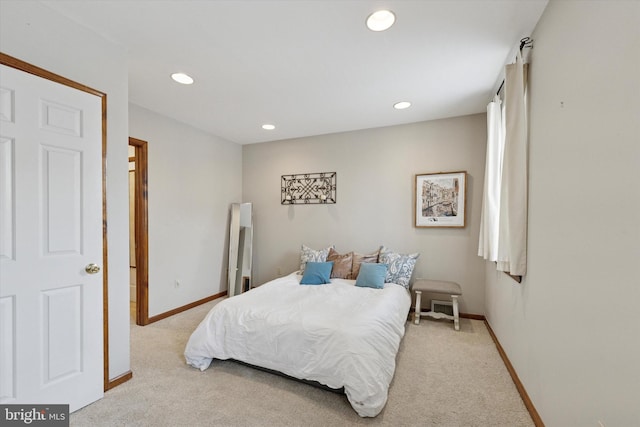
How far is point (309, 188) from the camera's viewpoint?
4.50m

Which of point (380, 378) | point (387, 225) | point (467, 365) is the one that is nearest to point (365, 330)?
point (380, 378)

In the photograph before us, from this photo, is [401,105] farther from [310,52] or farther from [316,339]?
[316,339]

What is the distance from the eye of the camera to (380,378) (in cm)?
189

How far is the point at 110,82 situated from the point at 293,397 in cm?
265

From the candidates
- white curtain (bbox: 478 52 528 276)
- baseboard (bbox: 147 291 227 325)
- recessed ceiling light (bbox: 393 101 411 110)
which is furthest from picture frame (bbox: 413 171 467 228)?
baseboard (bbox: 147 291 227 325)

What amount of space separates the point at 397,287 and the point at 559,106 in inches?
91.2

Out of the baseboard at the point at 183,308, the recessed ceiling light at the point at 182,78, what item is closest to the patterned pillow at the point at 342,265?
the baseboard at the point at 183,308

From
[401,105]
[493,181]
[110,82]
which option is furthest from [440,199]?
[110,82]

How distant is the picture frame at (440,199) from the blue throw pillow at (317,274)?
135cm

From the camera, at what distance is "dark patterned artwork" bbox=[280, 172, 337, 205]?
436 cm

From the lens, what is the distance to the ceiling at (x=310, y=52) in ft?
5.77

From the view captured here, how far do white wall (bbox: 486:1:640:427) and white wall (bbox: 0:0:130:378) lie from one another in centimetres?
283

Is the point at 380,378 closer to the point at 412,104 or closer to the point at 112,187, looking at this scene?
the point at 112,187

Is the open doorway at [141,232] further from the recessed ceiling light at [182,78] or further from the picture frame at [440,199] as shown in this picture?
the picture frame at [440,199]
